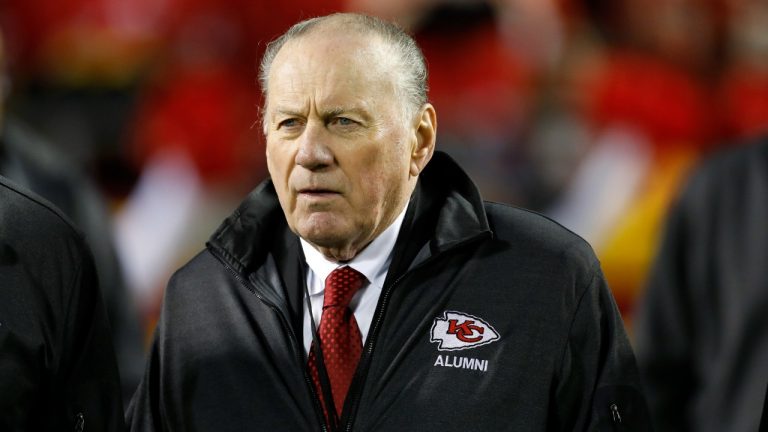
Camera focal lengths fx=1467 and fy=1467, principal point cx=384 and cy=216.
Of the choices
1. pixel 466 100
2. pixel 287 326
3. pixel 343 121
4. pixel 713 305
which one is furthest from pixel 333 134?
pixel 466 100

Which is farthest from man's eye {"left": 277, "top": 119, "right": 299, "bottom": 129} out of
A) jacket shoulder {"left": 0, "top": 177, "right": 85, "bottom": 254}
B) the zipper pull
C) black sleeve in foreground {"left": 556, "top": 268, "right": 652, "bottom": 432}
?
the zipper pull

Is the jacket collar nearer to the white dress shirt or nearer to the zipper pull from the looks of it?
the white dress shirt

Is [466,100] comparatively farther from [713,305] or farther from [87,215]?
[713,305]

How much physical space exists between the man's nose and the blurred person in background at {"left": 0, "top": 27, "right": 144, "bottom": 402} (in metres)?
1.47

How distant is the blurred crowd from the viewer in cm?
491

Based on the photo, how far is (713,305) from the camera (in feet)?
11.1

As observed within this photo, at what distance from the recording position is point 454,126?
4.83 metres

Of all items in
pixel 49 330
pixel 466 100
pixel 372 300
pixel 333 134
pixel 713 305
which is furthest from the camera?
pixel 466 100

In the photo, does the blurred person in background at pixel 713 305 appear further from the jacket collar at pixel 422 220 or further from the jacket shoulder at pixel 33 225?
the jacket shoulder at pixel 33 225

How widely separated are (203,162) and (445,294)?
2.82 m

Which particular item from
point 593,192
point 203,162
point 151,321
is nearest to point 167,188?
point 203,162

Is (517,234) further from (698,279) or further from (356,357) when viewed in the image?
(698,279)

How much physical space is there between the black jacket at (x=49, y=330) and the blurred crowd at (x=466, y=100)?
2.36m

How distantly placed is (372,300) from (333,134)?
315 mm
